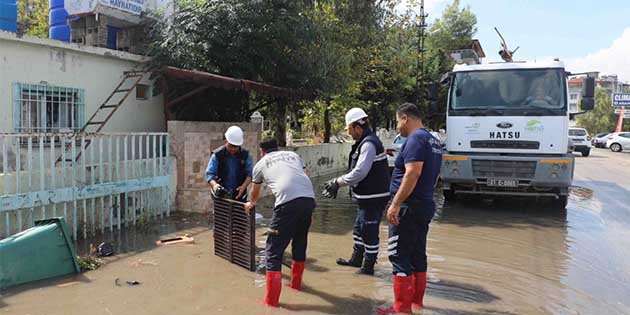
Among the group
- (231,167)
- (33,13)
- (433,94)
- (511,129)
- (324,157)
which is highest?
(33,13)

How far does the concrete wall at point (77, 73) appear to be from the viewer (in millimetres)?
7039

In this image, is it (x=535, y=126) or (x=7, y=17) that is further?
(x=535, y=126)

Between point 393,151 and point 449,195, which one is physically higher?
point 393,151

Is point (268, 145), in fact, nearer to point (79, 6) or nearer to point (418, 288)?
point (418, 288)

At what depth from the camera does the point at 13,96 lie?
712cm

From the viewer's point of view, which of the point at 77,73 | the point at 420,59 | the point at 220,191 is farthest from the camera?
the point at 420,59

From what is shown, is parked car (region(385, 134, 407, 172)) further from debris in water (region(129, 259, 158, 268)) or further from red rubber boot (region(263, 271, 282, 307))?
red rubber boot (region(263, 271, 282, 307))

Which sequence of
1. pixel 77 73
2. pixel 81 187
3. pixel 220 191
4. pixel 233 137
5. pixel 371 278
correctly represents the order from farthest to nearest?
pixel 77 73 < pixel 81 187 < pixel 233 137 < pixel 220 191 < pixel 371 278

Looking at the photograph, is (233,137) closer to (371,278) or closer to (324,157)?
(371,278)

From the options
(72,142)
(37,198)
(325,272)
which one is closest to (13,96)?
(72,142)

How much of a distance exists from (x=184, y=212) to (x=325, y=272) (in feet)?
12.4

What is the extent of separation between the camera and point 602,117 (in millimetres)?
52875

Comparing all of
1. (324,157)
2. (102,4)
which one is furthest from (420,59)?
(102,4)

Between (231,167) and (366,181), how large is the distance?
1666mm
